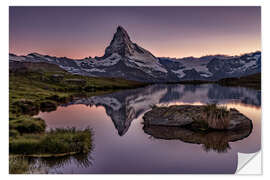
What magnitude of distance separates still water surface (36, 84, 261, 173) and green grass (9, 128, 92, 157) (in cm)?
22

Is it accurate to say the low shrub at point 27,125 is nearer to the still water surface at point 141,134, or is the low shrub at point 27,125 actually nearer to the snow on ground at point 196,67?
the still water surface at point 141,134

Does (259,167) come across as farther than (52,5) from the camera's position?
No

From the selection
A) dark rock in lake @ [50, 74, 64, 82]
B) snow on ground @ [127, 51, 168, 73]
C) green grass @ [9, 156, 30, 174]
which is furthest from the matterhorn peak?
green grass @ [9, 156, 30, 174]

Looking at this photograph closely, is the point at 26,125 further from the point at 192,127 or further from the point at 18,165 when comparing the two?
the point at 192,127

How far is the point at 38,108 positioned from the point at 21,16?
7.06 feet

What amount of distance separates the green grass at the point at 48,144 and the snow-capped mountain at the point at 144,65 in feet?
6.15

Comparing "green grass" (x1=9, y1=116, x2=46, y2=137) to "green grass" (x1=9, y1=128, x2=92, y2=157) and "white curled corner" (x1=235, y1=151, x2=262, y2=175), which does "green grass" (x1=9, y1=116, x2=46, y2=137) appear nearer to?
Answer: "green grass" (x1=9, y1=128, x2=92, y2=157)

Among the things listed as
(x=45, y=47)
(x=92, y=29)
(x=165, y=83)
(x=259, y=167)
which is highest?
(x=92, y=29)

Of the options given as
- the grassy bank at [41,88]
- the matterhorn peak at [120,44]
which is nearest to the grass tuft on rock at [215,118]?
the grassy bank at [41,88]

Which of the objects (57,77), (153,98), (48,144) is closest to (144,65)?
(153,98)

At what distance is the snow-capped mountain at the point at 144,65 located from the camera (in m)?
7.14

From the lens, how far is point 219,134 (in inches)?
284
